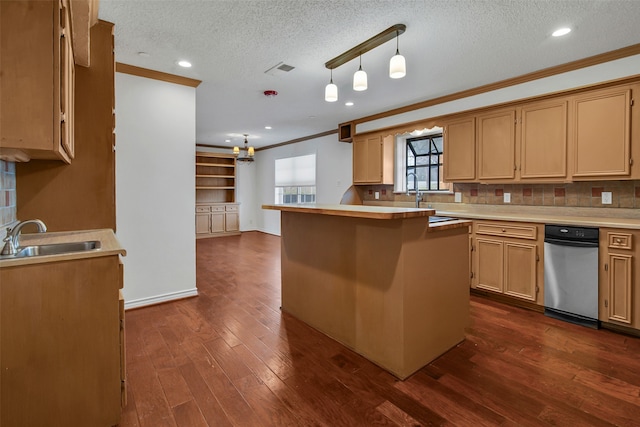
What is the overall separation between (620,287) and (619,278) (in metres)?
0.08

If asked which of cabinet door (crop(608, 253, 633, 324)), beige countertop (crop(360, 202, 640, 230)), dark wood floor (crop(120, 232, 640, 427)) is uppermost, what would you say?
beige countertop (crop(360, 202, 640, 230))

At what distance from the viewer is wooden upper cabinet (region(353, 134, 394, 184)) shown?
5.05 metres

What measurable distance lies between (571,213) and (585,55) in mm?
1544

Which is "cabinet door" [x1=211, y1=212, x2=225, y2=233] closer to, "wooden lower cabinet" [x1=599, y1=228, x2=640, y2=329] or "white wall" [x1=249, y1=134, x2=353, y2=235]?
"white wall" [x1=249, y1=134, x2=353, y2=235]

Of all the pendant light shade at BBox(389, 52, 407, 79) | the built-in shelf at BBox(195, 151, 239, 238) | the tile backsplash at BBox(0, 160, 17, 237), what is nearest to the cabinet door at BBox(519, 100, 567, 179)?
the pendant light shade at BBox(389, 52, 407, 79)

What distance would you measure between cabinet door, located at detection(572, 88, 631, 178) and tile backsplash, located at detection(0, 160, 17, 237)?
453 centimetres

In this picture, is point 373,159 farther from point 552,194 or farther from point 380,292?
point 380,292

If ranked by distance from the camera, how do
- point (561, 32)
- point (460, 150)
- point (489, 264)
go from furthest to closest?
point (460, 150) → point (489, 264) → point (561, 32)

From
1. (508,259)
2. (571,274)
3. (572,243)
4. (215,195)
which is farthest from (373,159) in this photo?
(215,195)

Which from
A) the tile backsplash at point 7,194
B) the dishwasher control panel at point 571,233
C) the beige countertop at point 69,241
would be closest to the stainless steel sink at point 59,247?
the beige countertop at point 69,241

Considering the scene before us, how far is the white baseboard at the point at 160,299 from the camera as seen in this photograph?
3225mm

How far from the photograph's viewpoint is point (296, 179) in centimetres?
771

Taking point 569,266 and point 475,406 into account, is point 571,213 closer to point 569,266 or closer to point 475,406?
point 569,266

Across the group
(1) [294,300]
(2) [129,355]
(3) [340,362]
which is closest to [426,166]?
(1) [294,300]
